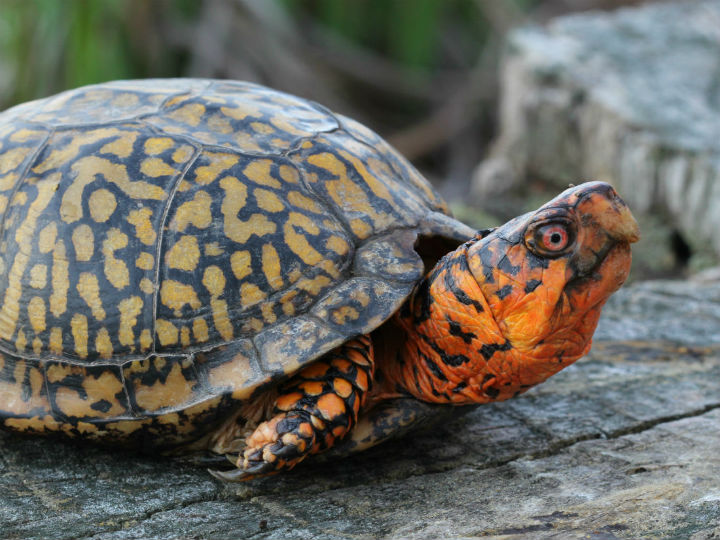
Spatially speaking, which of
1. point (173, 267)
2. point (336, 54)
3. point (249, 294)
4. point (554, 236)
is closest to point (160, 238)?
point (173, 267)

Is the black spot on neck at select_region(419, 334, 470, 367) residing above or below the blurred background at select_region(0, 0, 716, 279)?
below

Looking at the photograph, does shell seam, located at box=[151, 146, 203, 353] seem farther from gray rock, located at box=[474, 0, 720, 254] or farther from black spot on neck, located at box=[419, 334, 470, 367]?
gray rock, located at box=[474, 0, 720, 254]

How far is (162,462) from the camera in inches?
89.3

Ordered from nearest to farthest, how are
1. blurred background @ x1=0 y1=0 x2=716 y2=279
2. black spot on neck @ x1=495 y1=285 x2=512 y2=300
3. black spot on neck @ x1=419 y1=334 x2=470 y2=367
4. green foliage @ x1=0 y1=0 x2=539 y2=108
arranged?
black spot on neck @ x1=495 y1=285 x2=512 y2=300 < black spot on neck @ x1=419 y1=334 x2=470 y2=367 < green foliage @ x1=0 y1=0 x2=539 y2=108 < blurred background @ x1=0 y1=0 x2=716 y2=279

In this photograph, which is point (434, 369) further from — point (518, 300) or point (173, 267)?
point (173, 267)

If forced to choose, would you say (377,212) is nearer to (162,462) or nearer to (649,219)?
(162,462)

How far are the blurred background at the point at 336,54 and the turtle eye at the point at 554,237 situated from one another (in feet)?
11.6

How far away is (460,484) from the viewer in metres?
2.14

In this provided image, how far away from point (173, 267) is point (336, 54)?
686 cm

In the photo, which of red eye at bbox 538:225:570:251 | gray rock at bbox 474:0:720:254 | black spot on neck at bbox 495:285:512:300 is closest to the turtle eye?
red eye at bbox 538:225:570:251

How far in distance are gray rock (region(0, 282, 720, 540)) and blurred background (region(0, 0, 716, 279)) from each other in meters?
3.07

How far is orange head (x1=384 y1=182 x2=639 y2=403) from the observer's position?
1.95m

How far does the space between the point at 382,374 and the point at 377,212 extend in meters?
0.47

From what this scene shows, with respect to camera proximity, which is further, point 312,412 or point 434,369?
point 434,369
